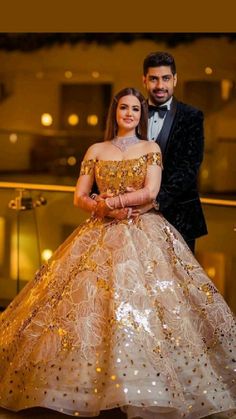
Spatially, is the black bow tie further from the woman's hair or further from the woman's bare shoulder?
the woman's bare shoulder

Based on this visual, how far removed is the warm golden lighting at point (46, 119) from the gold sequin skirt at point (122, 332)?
8.47ft

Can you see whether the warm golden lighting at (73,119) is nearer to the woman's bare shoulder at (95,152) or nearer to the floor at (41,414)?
the woman's bare shoulder at (95,152)

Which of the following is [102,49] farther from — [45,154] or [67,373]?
[67,373]

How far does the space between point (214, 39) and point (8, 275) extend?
1.97m

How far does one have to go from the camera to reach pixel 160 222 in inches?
157

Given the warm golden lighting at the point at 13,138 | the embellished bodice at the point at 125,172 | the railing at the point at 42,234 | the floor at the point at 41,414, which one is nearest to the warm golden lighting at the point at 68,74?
the warm golden lighting at the point at 13,138

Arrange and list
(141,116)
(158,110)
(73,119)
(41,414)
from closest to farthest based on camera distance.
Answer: (41,414), (141,116), (158,110), (73,119)

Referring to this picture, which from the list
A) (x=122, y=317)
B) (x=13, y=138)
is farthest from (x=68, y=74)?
(x=122, y=317)

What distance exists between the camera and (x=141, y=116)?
3922 millimetres

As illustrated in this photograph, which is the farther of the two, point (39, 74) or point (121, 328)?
point (39, 74)

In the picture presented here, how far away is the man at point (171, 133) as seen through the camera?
4016 mm

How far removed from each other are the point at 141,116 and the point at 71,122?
2.60m

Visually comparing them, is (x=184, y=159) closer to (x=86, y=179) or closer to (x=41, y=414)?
(x=86, y=179)

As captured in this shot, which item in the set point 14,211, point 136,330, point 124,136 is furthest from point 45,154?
point 136,330
